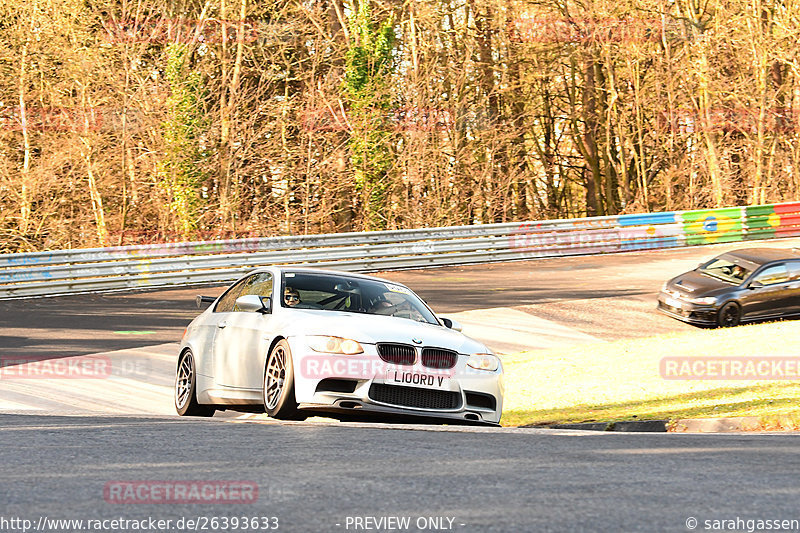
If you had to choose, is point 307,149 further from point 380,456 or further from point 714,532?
point 714,532

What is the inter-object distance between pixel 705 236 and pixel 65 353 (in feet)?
71.1

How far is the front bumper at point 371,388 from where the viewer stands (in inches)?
339

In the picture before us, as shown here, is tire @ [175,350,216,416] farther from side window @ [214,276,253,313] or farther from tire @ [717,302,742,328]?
tire @ [717,302,742,328]

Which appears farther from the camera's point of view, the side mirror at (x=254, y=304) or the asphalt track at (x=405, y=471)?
the side mirror at (x=254, y=304)

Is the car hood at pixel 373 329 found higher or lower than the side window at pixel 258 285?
lower

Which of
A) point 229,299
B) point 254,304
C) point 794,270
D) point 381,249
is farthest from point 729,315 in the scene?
point 254,304

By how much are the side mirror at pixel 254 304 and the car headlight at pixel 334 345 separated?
3.11 ft

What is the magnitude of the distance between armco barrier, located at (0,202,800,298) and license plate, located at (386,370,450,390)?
50.0 feet

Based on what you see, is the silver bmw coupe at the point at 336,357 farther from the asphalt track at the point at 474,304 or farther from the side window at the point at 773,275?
the side window at the point at 773,275

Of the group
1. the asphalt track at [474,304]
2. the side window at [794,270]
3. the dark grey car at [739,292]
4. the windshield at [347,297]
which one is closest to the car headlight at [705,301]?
the dark grey car at [739,292]

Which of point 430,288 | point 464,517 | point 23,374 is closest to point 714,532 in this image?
point 464,517

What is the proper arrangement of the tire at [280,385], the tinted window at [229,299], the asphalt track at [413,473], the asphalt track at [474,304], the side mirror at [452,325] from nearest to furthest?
the asphalt track at [413,473] → the tire at [280,385] → the side mirror at [452,325] → the tinted window at [229,299] → the asphalt track at [474,304]

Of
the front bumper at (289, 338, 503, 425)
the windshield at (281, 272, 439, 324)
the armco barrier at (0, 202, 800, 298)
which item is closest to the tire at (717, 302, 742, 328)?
the armco barrier at (0, 202, 800, 298)

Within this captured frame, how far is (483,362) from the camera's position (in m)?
9.23
